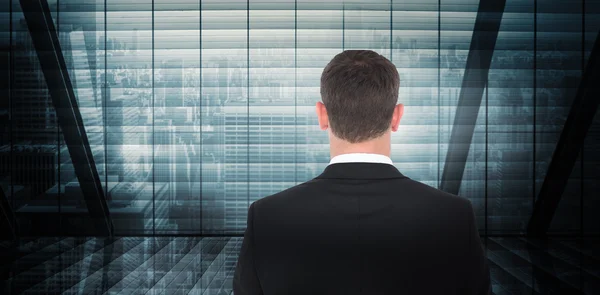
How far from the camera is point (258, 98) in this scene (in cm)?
461

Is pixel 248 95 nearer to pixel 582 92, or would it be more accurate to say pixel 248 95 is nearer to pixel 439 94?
pixel 439 94

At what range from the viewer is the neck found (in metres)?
0.81

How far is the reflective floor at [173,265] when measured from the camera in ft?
11.2

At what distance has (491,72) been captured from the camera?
4.62 m

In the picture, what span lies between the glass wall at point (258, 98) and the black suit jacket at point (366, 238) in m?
3.89

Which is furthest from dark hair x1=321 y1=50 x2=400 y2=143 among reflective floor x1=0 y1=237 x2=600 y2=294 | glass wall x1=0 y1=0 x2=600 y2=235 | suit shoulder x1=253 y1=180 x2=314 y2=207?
glass wall x1=0 y1=0 x2=600 y2=235

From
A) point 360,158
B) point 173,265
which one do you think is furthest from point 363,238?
point 173,265

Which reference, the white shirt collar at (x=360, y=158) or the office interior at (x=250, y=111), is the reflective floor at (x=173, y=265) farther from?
the white shirt collar at (x=360, y=158)

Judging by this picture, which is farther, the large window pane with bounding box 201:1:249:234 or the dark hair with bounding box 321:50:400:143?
the large window pane with bounding box 201:1:249:234

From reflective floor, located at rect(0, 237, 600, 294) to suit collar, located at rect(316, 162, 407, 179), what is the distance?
2676mm

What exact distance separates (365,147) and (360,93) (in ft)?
0.29

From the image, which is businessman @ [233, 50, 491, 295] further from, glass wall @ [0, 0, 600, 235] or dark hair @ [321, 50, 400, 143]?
glass wall @ [0, 0, 600, 235]

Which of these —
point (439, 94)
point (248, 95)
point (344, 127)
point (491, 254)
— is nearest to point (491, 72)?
point (439, 94)

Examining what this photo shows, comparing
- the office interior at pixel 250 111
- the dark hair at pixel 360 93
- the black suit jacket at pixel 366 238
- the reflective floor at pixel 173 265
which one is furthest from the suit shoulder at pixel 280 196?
the office interior at pixel 250 111
